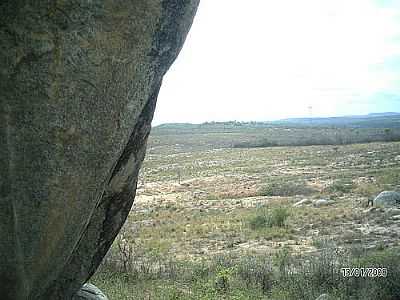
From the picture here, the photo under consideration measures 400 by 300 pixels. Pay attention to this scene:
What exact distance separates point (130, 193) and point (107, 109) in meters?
1.89

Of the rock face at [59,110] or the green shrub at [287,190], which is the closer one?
the rock face at [59,110]

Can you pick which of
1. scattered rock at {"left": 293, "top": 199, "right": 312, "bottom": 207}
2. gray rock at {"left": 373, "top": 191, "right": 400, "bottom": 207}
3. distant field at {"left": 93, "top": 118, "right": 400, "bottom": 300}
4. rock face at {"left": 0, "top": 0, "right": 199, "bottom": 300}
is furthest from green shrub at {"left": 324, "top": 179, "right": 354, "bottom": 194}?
rock face at {"left": 0, "top": 0, "right": 199, "bottom": 300}

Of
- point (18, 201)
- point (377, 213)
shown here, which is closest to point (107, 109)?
point (18, 201)

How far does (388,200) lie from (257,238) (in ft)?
24.3

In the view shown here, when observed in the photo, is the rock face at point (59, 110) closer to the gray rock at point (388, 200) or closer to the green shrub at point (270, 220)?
the green shrub at point (270, 220)

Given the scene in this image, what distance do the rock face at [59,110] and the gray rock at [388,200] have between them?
756 inches

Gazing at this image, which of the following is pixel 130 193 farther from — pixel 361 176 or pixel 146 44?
pixel 361 176

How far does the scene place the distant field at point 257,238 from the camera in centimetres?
961

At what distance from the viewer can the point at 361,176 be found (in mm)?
34094

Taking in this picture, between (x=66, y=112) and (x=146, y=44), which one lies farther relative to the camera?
(x=146, y=44)

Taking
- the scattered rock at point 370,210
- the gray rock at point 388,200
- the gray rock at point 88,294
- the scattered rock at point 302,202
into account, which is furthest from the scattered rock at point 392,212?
the gray rock at point 88,294

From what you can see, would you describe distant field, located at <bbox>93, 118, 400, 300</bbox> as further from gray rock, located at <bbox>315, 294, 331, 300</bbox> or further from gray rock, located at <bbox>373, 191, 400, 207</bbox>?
gray rock, located at <bbox>373, 191, 400, 207</bbox>

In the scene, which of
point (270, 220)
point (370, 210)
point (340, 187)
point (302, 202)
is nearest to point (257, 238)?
point (270, 220)

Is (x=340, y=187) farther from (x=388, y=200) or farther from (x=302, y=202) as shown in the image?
(x=388, y=200)
